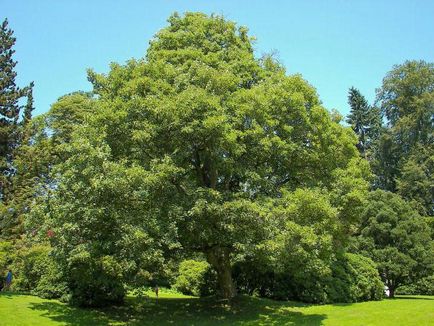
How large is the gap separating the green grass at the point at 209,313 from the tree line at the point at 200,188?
133 centimetres

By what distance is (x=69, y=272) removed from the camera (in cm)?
1888

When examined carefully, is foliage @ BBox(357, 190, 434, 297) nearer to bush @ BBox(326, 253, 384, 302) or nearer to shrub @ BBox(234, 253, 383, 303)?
bush @ BBox(326, 253, 384, 302)

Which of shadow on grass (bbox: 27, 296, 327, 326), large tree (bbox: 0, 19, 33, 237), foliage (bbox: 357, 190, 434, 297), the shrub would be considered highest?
large tree (bbox: 0, 19, 33, 237)

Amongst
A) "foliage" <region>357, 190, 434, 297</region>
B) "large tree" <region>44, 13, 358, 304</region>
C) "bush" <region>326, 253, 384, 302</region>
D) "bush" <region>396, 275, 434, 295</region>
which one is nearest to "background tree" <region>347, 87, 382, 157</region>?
"bush" <region>396, 275, 434, 295</region>

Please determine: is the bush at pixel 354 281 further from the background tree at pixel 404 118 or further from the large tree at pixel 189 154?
the background tree at pixel 404 118

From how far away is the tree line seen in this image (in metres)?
17.1

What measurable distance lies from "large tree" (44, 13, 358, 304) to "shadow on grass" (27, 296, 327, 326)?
5.17ft

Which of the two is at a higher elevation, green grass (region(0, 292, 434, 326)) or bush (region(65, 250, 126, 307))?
bush (region(65, 250, 126, 307))

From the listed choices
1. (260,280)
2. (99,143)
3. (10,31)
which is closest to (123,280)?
(99,143)

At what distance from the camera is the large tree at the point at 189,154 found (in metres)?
16.8

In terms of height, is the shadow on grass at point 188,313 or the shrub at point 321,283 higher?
the shrub at point 321,283

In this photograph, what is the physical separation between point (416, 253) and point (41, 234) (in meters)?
24.9

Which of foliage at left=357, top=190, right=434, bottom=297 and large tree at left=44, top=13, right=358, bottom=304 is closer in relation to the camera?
large tree at left=44, top=13, right=358, bottom=304

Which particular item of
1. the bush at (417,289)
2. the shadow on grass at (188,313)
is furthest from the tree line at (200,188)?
the bush at (417,289)
